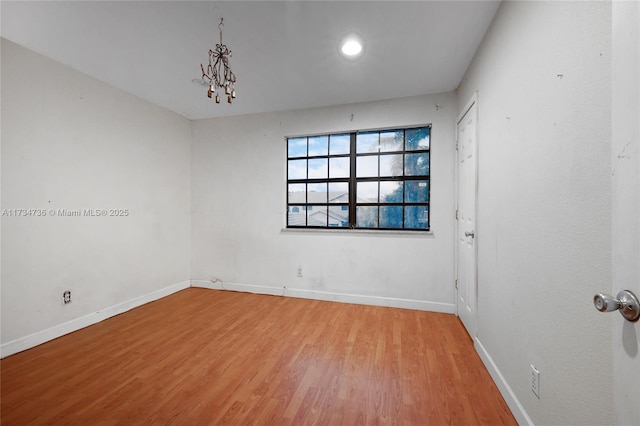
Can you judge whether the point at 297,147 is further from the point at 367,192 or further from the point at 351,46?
the point at 351,46

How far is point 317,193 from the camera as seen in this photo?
3605 mm

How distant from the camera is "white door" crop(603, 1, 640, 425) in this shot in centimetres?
59

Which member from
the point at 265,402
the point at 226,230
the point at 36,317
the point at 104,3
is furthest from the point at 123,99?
the point at 265,402

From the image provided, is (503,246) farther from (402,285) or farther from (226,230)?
(226,230)

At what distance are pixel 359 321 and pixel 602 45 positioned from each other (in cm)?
269

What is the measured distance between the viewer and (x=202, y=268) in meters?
4.03

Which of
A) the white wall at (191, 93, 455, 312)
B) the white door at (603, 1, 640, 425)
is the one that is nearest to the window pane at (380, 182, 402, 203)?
the white wall at (191, 93, 455, 312)

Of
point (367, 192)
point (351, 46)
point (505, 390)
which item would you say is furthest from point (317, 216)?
point (505, 390)

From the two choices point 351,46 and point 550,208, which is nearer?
point 550,208

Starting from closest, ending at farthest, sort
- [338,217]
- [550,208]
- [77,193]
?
[550,208] < [77,193] < [338,217]

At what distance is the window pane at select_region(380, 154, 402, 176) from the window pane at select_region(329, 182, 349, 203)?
1.72ft

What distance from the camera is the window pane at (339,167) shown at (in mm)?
3471

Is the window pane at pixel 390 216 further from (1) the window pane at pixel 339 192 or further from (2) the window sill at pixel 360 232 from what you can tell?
(1) the window pane at pixel 339 192

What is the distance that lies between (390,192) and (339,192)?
0.69m
